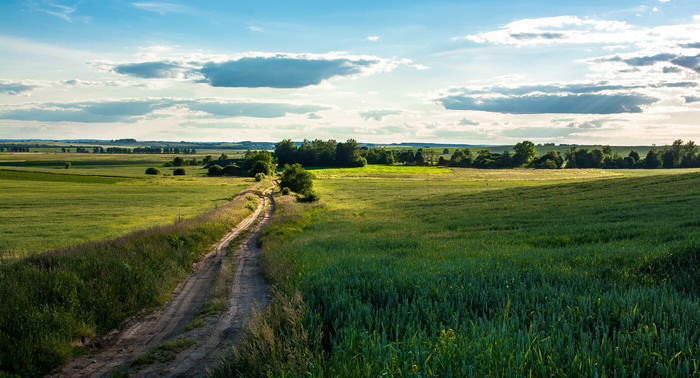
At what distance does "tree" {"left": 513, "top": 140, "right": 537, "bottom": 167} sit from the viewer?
5965 inches

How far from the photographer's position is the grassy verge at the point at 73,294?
853 centimetres

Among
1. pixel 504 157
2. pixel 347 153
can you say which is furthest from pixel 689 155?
pixel 347 153

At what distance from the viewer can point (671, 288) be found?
807 cm

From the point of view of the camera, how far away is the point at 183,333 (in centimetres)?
1009

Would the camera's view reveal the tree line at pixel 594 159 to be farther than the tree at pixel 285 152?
No

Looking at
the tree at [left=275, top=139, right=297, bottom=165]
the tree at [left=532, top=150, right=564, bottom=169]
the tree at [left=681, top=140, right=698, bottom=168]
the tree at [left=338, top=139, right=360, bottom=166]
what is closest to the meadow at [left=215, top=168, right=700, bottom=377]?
the tree at [left=338, top=139, right=360, bottom=166]

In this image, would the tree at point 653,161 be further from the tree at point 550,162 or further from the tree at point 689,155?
the tree at point 550,162

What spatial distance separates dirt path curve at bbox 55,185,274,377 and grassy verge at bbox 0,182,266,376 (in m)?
0.45

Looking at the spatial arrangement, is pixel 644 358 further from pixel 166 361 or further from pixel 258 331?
pixel 166 361

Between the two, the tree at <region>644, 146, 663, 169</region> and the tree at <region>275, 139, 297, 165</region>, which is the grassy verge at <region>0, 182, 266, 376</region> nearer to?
the tree at <region>275, 139, 297, 165</region>

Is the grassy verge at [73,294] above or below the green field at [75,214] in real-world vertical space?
above

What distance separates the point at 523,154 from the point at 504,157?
6.26 m

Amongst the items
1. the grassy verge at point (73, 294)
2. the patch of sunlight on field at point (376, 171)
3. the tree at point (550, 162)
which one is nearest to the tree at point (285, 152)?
the patch of sunlight on field at point (376, 171)

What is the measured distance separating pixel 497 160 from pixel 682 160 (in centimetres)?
5312
